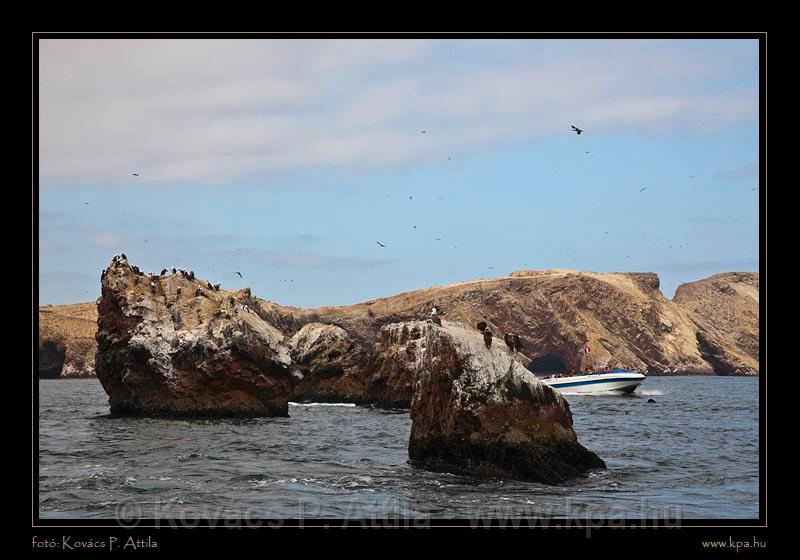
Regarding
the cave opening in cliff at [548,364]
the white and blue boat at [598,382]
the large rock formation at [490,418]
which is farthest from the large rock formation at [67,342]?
the large rock formation at [490,418]

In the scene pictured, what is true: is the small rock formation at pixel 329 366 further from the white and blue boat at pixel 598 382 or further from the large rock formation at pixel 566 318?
the large rock formation at pixel 566 318

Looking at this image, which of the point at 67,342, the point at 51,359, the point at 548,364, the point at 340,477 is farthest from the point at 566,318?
the point at 340,477

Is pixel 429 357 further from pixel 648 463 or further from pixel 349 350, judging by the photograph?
pixel 349 350

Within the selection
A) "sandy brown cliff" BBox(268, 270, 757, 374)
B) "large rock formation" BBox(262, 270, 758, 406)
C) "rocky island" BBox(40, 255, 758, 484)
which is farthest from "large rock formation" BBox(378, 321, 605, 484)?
"sandy brown cliff" BBox(268, 270, 757, 374)

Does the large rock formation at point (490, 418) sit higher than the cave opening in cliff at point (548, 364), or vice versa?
the large rock formation at point (490, 418)

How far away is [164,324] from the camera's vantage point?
44.2 m

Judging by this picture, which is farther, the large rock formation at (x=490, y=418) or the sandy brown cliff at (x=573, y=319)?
the sandy brown cliff at (x=573, y=319)

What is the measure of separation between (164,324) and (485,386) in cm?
2615

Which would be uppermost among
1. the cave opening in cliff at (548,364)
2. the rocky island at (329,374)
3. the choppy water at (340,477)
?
the rocky island at (329,374)

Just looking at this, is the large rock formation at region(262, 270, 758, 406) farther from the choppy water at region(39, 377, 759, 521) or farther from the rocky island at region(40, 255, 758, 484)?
the choppy water at region(39, 377, 759, 521)

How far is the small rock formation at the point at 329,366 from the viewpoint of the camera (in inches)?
2633

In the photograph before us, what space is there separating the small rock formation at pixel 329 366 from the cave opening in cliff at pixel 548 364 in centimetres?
8109

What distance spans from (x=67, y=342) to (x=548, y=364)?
72177 mm
